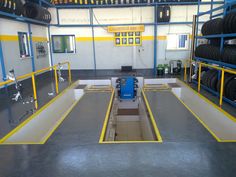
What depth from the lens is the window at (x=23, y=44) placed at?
7.69 meters

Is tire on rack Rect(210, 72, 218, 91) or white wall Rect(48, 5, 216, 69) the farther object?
white wall Rect(48, 5, 216, 69)

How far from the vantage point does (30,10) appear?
7.51 m

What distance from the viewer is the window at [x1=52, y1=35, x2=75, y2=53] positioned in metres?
10.2

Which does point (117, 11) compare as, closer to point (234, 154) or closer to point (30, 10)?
point (30, 10)

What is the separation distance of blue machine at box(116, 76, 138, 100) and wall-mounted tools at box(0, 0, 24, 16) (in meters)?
4.43

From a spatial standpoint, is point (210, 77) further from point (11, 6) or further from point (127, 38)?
point (11, 6)

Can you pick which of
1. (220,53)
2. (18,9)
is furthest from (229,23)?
(18,9)

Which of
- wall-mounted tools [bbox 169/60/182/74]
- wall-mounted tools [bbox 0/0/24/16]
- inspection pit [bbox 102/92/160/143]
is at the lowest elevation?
inspection pit [bbox 102/92/160/143]

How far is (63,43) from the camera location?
10281 millimetres

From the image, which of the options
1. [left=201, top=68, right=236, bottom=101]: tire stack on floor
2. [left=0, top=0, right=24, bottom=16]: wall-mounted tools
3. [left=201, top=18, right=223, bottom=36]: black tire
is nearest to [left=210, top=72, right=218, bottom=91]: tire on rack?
[left=201, top=68, right=236, bottom=101]: tire stack on floor

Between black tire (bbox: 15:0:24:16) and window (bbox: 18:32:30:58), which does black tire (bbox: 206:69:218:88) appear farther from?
window (bbox: 18:32:30:58)

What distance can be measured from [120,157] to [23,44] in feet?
22.2

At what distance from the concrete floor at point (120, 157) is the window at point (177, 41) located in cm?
666

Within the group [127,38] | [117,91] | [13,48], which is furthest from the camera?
[127,38]
